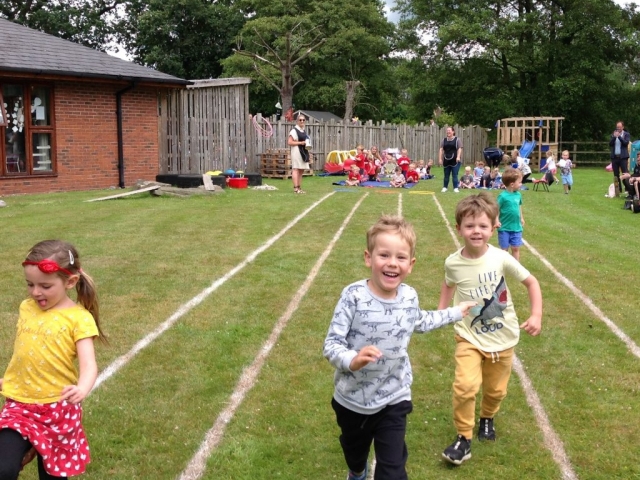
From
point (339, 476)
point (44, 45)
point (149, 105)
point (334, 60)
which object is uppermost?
point (334, 60)

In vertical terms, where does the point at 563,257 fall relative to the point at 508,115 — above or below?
below

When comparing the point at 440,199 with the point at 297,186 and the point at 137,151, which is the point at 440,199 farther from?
the point at 137,151

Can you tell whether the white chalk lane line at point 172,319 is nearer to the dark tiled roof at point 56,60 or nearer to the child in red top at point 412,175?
the dark tiled roof at point 56,60

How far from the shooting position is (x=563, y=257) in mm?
10078

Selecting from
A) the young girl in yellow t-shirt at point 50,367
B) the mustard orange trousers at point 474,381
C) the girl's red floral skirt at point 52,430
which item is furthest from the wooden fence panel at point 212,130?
the girl's red floral skirt at point 52,430

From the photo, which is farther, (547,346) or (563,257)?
(563,257)

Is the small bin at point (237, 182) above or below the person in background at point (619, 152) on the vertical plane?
below

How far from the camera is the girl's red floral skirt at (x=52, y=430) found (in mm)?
3074

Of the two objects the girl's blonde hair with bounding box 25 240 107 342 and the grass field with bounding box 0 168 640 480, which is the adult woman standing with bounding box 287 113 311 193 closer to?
the grass field with bounding box 0 168 640 480

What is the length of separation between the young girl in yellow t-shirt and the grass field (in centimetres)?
66

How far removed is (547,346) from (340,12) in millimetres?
52061

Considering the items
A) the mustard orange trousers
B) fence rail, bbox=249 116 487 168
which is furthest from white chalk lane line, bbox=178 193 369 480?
fence rail, bbox=249 116 487 168

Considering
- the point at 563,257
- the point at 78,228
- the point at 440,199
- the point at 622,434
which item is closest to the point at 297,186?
the point at 440,199

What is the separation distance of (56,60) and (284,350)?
50.9 ft
